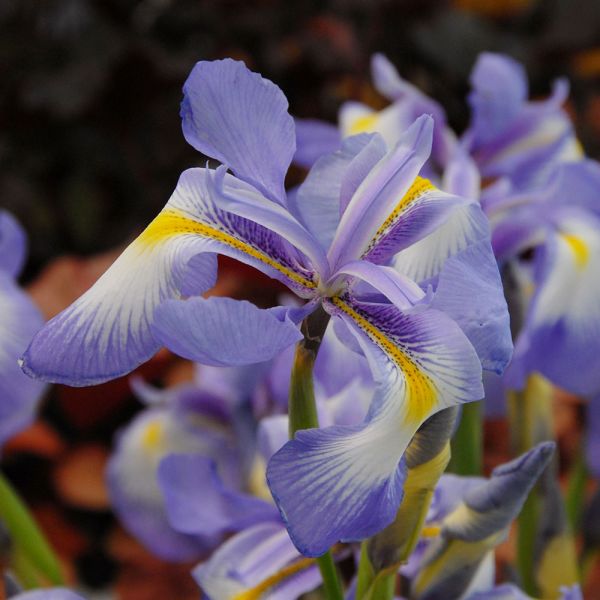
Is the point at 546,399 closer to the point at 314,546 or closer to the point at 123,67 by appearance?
the point at 314,546

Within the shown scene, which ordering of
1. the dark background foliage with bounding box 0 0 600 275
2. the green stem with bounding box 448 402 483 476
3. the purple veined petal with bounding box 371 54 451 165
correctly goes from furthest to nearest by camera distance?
the dark background foliage with bounding box 0 0 600 275 → the purple veined petal with bounding box 371 54 451 165 → the green stem with bounding box 448 402 483 476

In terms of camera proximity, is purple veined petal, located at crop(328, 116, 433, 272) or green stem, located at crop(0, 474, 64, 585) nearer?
purple veined petal, located at crop(328, 116, 433, 272)

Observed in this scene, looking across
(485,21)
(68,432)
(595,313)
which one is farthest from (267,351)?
(485,21)

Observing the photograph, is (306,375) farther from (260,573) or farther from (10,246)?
(10,246)

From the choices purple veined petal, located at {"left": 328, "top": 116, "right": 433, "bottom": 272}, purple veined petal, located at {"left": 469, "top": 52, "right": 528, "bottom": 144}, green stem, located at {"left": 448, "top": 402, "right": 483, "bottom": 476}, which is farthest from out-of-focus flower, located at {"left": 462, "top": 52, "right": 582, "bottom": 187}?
purple veined petal, located at {"left": 328, "top": 116, "right": 433, "bottom": 272}

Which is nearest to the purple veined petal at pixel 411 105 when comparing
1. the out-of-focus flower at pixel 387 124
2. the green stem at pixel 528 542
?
→ the out-of-focus flower at pixel 387 124

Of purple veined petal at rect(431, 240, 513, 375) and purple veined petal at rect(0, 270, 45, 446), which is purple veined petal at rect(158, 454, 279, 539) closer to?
purple veined petal at rect(0, 270, 45, 446)

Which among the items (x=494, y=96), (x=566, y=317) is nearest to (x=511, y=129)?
(x=494, y=96)
